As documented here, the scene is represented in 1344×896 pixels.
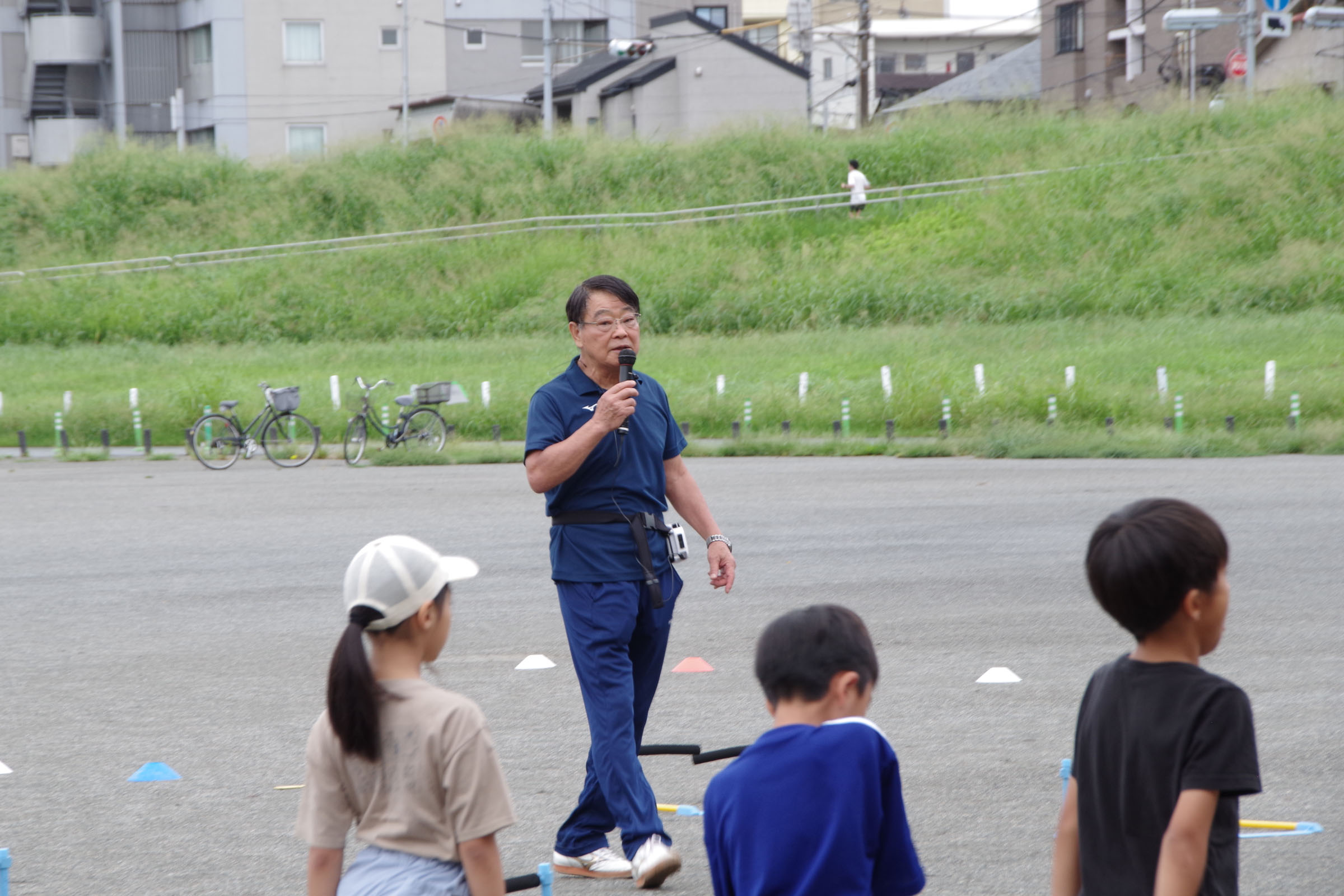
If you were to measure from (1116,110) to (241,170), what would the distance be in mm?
26442

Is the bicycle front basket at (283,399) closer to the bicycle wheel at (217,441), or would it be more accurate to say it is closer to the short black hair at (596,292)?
the bicycle wheel at (217,441)

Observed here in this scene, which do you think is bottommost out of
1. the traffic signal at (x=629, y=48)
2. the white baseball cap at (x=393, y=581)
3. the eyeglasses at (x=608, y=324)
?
the white baseball cap at (x=393, y=581)

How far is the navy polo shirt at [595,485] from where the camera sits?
4.50 m

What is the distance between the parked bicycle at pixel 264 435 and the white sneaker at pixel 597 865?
16685mm

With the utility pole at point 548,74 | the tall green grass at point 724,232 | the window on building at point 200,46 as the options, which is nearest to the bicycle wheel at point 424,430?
the tall green grass at point 724,232

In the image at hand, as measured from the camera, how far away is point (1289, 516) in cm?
1267

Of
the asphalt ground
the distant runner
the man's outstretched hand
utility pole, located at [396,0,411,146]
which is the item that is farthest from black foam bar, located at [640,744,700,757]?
utility pole, located at [396,0,411,146]

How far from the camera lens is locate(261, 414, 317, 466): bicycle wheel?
68.7 ft

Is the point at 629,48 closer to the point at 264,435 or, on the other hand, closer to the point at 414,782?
the point at 264,435

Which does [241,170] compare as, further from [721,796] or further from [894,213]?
[721,796]

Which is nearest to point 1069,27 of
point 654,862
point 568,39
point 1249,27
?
point 568,39

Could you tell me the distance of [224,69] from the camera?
50219 mm

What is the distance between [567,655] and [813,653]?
18.3 feet

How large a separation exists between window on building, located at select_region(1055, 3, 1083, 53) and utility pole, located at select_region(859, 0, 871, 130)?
1222 cm
